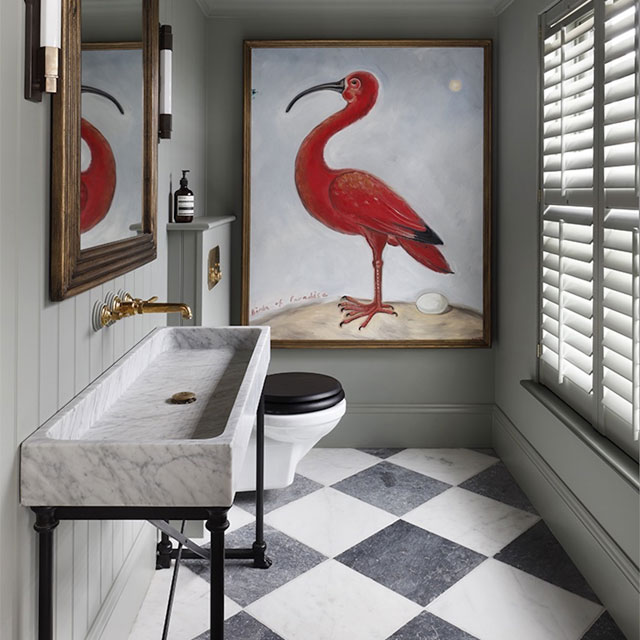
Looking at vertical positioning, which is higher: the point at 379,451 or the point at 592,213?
the point at 592,213

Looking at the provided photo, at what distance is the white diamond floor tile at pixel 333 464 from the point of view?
3127 millimetres

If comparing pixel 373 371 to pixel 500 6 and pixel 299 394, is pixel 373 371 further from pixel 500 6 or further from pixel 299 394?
pixel 500 6

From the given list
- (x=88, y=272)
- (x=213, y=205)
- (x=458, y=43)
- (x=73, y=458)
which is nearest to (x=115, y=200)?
(x=88, y=272)

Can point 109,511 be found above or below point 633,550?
above

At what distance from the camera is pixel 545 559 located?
235 cm

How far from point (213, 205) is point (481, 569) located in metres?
2.10

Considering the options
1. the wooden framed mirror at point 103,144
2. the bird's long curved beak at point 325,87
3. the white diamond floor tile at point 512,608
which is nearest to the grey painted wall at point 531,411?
the white diamond floor tile at point 512,608

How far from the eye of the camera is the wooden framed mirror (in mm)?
1339

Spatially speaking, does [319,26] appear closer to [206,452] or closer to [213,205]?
[213,205]

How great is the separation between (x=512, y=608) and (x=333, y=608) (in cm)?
54

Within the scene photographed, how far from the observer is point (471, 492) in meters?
2.94

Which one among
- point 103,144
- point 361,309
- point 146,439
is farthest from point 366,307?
point 146,439

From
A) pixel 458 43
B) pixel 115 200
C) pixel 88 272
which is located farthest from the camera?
pixel 458 43

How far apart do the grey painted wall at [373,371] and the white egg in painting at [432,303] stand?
0.22m
